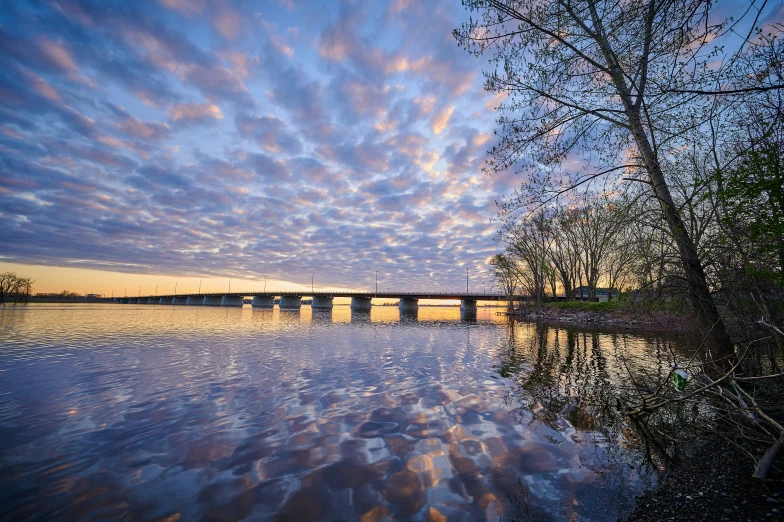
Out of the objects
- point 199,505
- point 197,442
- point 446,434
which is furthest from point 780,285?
point 197,442

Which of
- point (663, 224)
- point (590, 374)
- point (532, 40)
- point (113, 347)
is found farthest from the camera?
point (113, 347)

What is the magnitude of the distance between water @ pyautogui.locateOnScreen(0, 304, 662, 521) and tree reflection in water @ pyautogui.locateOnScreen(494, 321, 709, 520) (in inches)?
2.1

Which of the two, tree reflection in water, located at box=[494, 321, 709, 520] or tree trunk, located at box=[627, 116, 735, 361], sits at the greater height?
tree trunk, located at box=[627, 116, 735, 361]

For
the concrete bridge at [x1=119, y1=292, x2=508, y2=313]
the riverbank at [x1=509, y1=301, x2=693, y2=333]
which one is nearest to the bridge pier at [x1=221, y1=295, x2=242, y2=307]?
the concrete bridge at [x1=119, y1=292, x2=508, y2=313]

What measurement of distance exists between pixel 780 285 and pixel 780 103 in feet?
12.8

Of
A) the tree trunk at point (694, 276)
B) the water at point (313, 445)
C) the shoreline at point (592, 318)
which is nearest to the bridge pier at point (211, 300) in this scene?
the shoreline at point (592, 318)

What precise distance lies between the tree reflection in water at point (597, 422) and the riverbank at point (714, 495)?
287 mm

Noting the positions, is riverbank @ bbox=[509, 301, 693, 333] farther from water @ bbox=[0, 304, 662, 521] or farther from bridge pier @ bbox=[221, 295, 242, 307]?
bridge pier @ bbox=[221, 295, 242, 307]

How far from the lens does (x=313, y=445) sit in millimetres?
7145

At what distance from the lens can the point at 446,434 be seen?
778cm

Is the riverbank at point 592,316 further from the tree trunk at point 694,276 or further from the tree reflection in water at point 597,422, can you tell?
the tree reflection in water at point 597,422

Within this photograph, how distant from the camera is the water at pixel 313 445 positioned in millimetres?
5035

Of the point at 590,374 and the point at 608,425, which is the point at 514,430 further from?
the point at 590,374

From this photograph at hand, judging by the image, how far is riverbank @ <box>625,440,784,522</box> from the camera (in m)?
4.39
